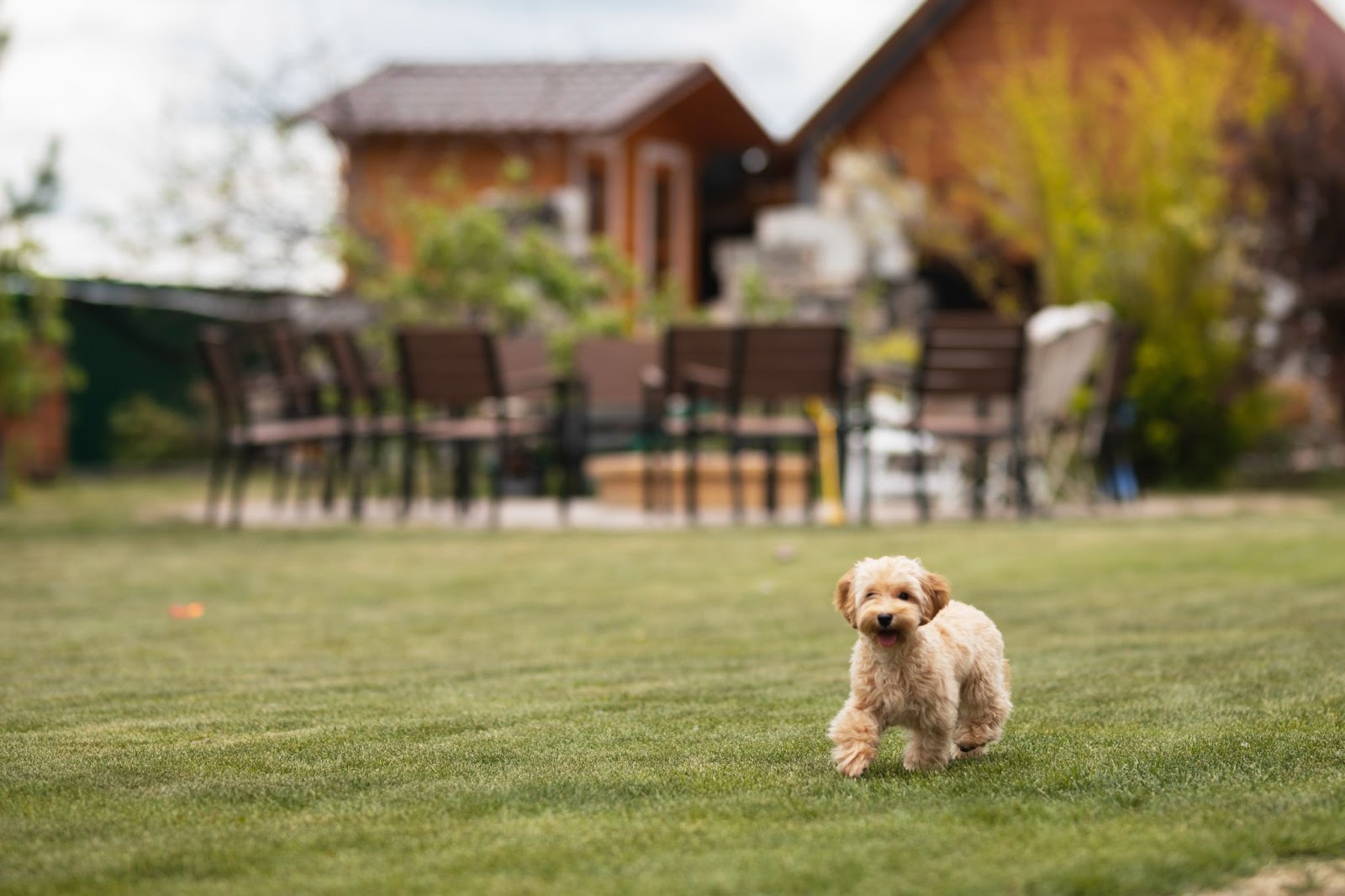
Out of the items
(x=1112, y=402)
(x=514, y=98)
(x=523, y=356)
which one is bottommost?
(x=1112, y=402)

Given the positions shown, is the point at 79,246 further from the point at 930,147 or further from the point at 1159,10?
the point at 1159,10

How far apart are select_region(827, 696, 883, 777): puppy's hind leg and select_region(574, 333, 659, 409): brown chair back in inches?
364

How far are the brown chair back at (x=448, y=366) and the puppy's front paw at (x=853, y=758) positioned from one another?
6547mm

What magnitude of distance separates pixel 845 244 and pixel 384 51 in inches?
199

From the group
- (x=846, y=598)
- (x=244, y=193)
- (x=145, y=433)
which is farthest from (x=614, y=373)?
(x=846, y=598)

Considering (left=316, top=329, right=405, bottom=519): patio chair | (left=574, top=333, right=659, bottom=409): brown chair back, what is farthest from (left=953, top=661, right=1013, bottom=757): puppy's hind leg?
(left=574, top=333, right=659, bottom=409): brown chair back

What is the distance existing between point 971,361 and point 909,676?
21.7 feet

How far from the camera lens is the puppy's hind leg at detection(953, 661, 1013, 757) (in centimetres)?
346

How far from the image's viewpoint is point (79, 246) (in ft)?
58.4

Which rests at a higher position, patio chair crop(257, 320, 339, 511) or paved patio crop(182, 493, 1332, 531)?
patio chair crop(257, 320, 339, 511)

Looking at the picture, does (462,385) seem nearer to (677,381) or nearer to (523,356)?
(677,381)

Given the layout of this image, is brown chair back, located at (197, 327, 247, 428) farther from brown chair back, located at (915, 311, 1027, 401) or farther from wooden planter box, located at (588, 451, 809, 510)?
brown chair back, located at (915, 311, 1027, 401)

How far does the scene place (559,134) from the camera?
61.8 feet

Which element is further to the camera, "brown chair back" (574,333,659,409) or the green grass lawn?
"brown chair back" (574,333,659,409)
